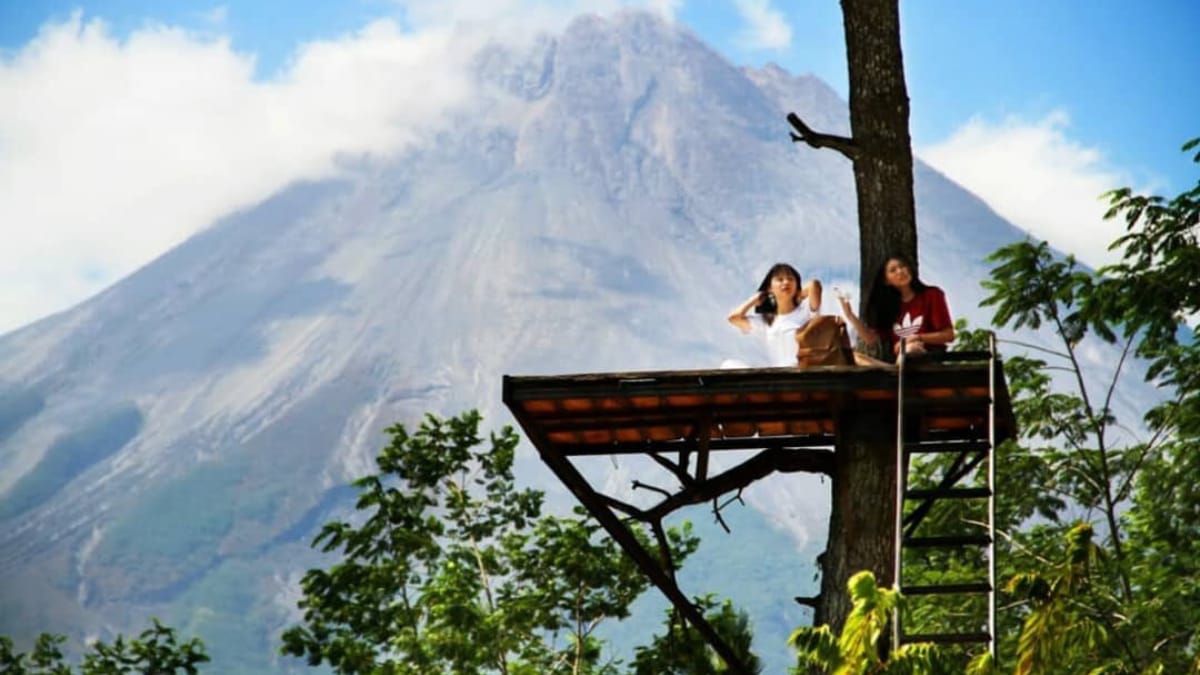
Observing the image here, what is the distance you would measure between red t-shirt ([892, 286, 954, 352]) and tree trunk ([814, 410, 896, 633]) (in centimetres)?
38

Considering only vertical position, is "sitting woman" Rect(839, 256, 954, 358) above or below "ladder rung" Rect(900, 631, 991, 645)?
above

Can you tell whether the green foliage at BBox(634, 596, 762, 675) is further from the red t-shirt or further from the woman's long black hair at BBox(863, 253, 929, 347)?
the red t-shirt

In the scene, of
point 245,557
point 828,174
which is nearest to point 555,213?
point 828,174

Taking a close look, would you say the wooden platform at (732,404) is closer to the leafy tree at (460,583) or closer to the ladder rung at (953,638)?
the ladder rung at (953,638)

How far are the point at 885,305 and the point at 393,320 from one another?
128m

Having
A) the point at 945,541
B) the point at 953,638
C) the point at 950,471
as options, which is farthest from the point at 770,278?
the point at 953,638

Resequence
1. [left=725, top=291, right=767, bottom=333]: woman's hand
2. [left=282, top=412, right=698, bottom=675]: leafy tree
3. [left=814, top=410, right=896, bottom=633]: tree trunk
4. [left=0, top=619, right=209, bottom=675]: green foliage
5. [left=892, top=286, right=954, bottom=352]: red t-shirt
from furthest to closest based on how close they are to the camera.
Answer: [left=0, top=619, right=209, bottom=675]: green foliage → [left=282, top=412, right=698, bottom=675]: leafy tree → [left=725, top=291, right=767, bottom=333]: woman's hand → [left=892, top=286, right=954, bottom=352]: red t-shirt → [left=814, top=410, right=896, bottom=633]: tree trunk

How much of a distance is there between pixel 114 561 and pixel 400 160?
2486 inches

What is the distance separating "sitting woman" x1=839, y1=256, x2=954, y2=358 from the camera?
8.98 meters

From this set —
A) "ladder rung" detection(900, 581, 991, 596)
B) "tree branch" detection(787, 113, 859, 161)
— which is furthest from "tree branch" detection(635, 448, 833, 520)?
"tree branch" detection(787, 113, 859, 161)

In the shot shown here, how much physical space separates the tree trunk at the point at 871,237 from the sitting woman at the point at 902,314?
105 millimetres

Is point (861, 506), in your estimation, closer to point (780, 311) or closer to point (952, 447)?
point (952, 447)

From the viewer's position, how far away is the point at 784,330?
9203mm

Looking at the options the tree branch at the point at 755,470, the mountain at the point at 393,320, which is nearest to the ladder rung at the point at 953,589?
the tree branch at the point at 755,470
